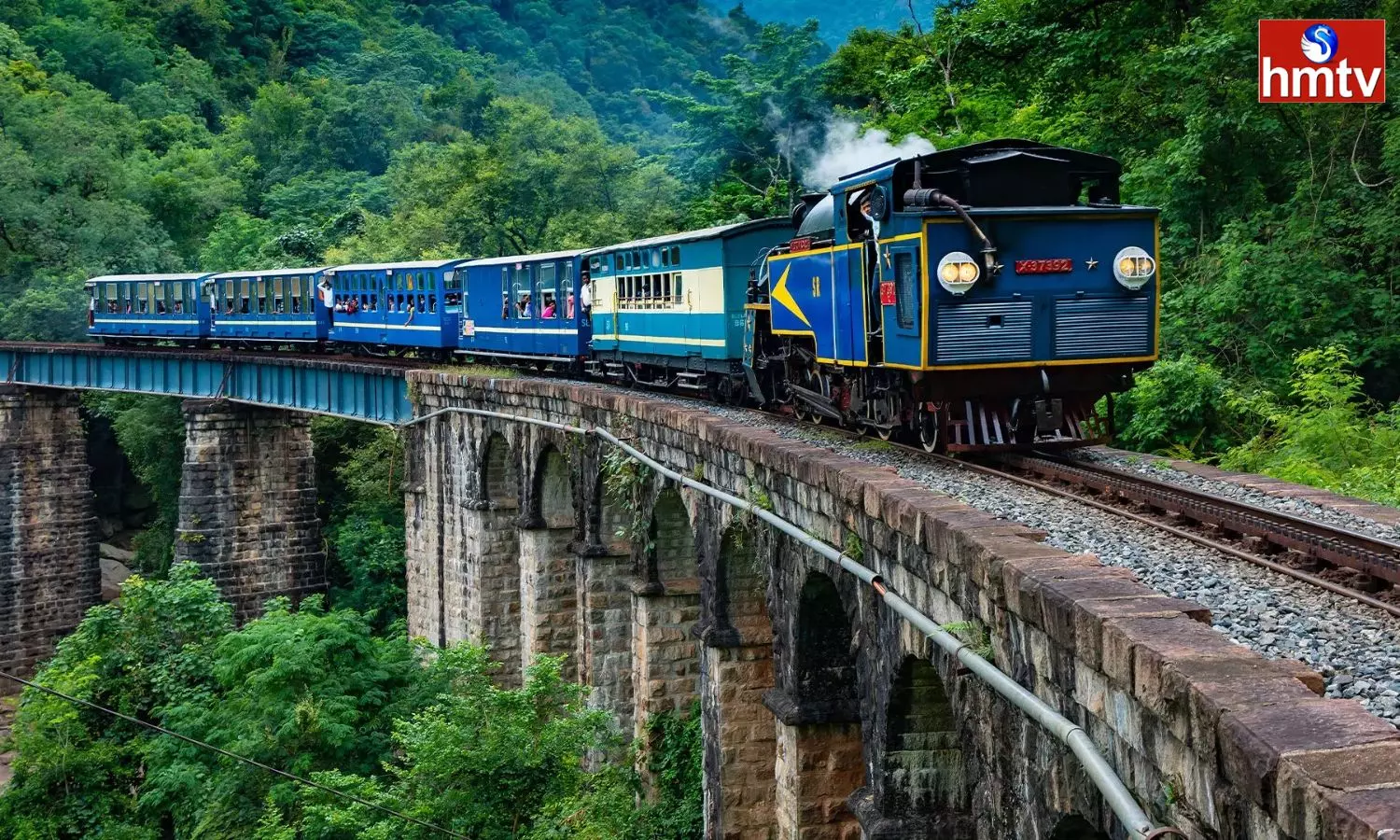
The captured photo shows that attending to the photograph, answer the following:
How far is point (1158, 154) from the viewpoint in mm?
20828

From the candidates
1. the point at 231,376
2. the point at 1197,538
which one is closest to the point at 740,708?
the point at 1197,538

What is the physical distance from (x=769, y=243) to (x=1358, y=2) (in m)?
9.03

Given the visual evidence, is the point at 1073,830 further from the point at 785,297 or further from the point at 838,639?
the point at 785,297

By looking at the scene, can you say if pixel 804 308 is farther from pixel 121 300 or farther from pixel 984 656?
pixel 121 300

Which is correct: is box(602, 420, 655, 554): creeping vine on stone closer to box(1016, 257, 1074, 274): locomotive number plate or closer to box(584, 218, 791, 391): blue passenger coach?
box(584, 218, 791, 391): blue passenger coach

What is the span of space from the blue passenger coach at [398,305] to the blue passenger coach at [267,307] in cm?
69

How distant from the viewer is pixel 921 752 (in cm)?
924

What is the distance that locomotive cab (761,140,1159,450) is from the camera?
37.4 ft

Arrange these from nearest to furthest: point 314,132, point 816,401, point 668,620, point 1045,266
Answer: point 1045,266 < point 816,401 < point 668,620 < point 314,132

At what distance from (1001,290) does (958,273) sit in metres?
0.48

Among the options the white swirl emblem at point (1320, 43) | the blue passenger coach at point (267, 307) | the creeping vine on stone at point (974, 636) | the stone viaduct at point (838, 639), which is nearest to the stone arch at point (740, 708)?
the stone viaduct at point (838, 639)

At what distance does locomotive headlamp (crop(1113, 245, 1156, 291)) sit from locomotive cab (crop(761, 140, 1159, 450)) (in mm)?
11

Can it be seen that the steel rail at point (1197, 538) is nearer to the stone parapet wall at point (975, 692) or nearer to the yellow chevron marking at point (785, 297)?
the stone parapet wall at point (975, 692)

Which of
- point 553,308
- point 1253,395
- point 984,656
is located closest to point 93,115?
point 553,308
